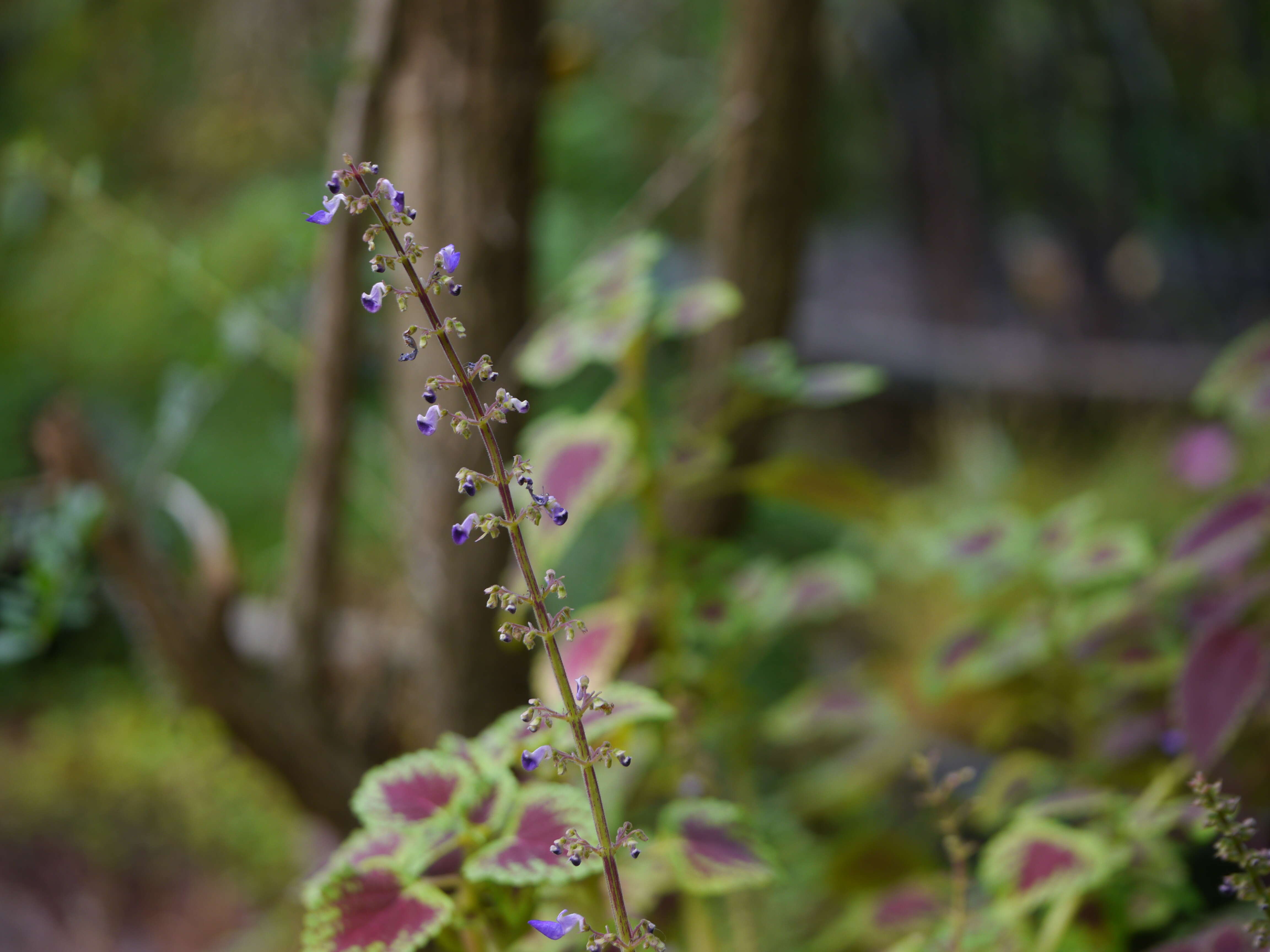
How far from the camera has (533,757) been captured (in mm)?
428

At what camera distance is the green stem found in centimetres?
40

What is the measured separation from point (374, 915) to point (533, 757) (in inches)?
6.6

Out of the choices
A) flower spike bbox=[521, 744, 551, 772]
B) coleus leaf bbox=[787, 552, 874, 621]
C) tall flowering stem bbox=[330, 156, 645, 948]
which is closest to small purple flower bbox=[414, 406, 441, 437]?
tall flowering stem bbox=[330, 156, 645, 948]

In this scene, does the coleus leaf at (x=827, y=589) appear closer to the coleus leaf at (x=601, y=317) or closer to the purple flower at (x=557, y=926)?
the coleus leaf at (x=601, y=317)

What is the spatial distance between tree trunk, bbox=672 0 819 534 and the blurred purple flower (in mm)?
613

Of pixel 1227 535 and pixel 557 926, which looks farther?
pixel 1227 535

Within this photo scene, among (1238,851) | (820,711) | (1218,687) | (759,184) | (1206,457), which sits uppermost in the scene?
(759,184)

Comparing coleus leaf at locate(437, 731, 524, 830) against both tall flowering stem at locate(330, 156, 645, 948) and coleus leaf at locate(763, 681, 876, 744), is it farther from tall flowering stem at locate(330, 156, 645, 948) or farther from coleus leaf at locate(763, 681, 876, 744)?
coleus leaf at locate(763, 681, 876, 744)

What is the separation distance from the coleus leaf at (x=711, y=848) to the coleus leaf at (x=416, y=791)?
147 millimetres

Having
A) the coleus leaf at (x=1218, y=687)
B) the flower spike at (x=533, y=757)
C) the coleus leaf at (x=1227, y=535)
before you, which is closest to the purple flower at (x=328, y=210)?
the flower spike at (x=533, y=757)

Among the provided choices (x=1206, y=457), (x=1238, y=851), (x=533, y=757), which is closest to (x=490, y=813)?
(x=533, y=757)

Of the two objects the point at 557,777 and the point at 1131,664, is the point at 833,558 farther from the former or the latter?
the point at 557,777

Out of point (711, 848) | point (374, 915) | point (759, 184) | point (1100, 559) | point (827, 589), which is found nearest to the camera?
point (374, 915)

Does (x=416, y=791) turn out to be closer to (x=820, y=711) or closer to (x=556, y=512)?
(x=556, y=512)
